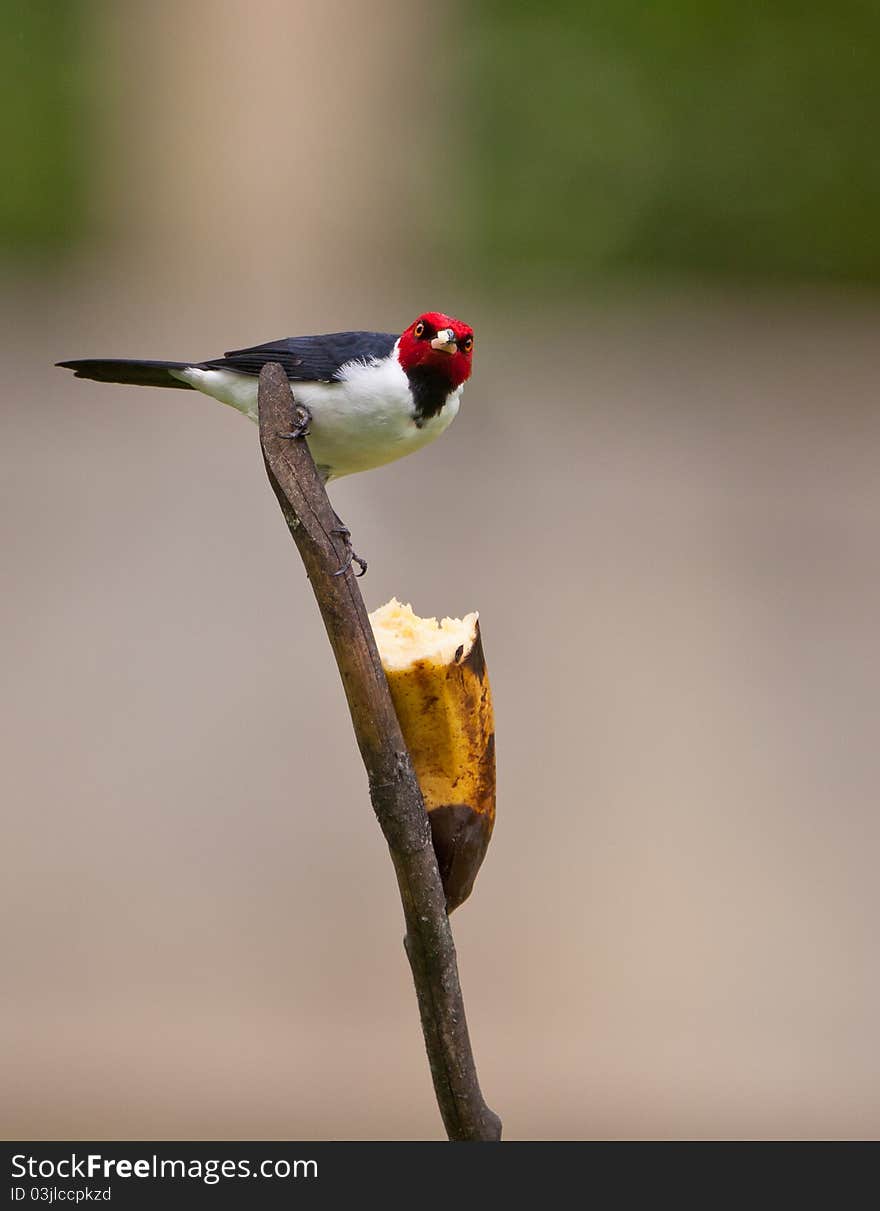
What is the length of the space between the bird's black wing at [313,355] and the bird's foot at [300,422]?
3 centimetres

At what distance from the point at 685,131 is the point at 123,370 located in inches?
108

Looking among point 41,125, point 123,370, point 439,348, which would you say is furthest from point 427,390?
point 41,125

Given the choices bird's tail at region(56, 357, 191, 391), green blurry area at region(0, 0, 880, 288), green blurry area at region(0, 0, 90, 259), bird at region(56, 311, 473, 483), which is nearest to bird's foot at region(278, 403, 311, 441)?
bird at region(56, 311, 473, 483)

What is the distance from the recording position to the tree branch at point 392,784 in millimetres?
665

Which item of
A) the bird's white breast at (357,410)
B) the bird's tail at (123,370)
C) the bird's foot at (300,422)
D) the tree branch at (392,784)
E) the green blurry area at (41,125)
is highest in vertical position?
the green blurry area at (41,125)

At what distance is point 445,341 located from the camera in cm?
79

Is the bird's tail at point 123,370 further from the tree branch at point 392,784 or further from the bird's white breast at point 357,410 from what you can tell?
the tree branch at point 392,784

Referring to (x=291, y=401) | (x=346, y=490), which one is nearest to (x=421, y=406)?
(x=291, y=401)

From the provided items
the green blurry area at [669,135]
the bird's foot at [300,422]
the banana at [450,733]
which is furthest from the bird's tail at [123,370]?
the green blurry area at [669,135]

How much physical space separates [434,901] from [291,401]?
317 mm

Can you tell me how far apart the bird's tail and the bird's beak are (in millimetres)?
183

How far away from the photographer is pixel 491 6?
311cm

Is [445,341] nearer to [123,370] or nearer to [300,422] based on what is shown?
[300,422]

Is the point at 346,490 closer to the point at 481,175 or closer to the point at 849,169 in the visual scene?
the point at 481,175
